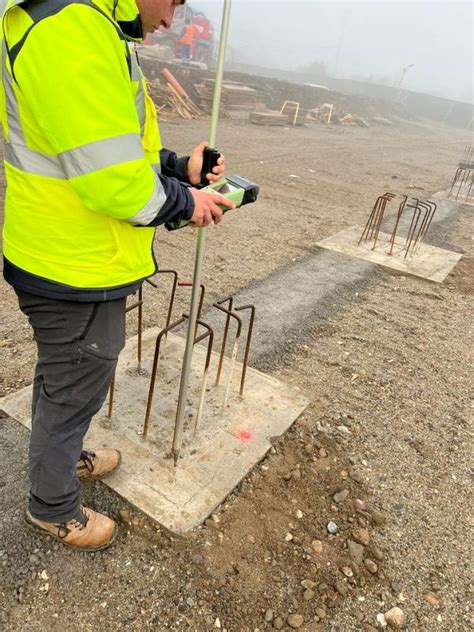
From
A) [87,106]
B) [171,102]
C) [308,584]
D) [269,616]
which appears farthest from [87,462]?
[171,102]

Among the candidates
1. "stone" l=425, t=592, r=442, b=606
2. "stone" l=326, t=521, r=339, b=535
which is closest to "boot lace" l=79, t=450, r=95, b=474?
"stone" l=326, t=521, r=339, b=535

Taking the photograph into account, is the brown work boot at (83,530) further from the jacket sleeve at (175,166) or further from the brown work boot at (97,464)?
the jacket sleeve at (175,166)

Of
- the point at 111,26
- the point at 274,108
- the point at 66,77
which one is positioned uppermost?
the point at 111,26

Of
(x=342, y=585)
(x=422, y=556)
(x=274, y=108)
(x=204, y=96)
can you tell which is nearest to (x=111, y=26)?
(x=342, y=585)

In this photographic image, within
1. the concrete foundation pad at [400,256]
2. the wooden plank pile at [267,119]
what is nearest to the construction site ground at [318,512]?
the concrete foundation pad at [400,256]

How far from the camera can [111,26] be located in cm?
156

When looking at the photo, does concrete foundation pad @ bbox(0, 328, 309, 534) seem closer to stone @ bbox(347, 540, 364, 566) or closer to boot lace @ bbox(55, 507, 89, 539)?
boot lace @ bbox(55, 507, 89, 539)

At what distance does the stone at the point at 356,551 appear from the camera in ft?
8.30

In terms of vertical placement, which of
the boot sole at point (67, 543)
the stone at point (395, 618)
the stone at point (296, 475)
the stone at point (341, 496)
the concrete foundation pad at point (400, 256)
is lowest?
the concrete foundation pad at point (400, 256)

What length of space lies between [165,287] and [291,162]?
9.66 meters

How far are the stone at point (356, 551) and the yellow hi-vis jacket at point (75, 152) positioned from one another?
1788mm

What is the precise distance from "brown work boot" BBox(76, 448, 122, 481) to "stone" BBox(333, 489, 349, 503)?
126 cm

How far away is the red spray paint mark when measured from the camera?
3.08 m

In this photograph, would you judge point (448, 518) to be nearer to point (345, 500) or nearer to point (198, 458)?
point (345, 500)
